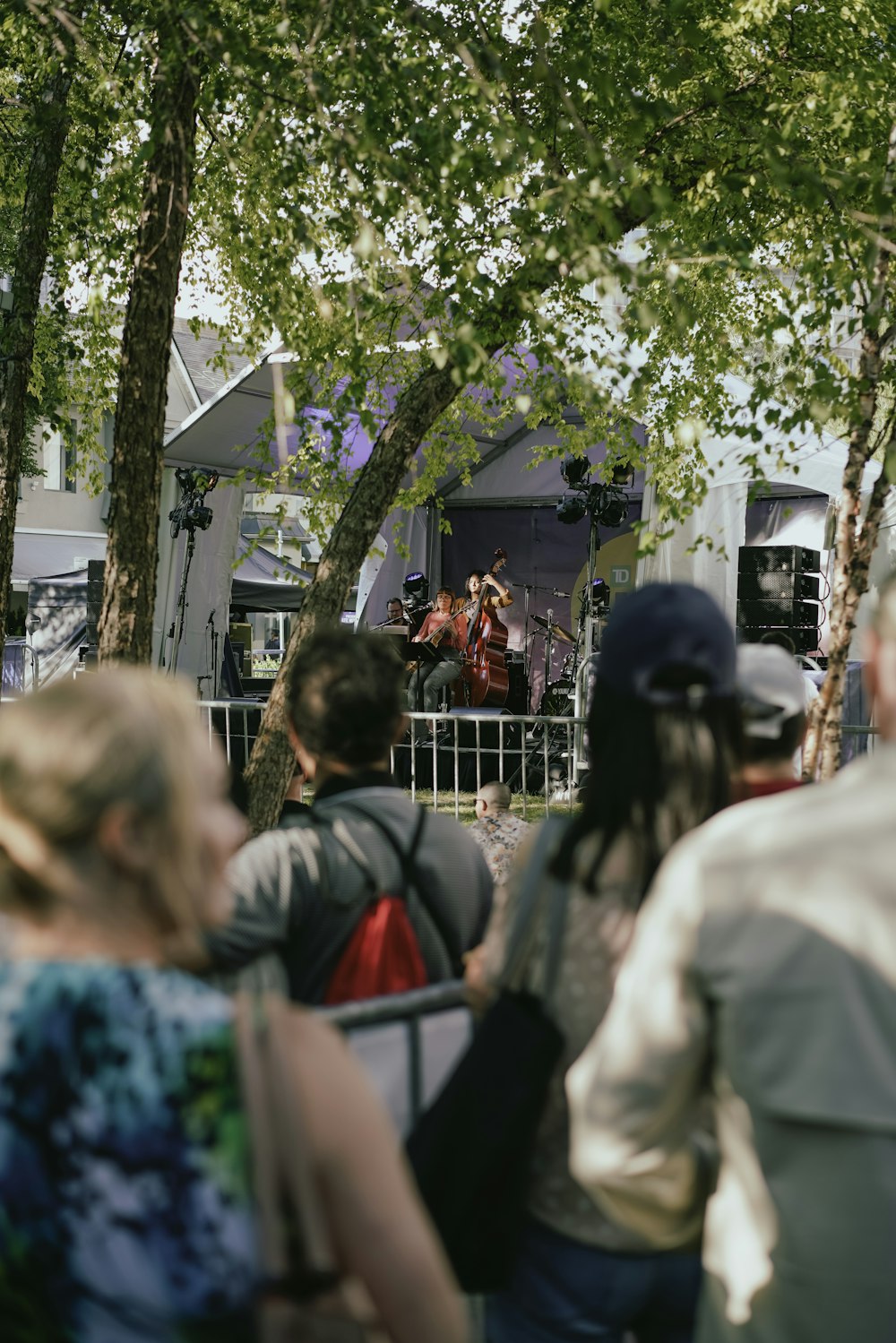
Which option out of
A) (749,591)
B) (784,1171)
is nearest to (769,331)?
(784,1171)

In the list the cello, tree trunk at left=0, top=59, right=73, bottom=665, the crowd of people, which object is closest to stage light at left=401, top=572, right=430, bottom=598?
the cello

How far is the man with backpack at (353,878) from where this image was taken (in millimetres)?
2262

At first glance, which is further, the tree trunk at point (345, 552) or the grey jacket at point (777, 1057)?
the tree trunk at point (345, 552)

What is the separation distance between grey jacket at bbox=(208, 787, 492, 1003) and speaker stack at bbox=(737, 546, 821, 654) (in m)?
10.9

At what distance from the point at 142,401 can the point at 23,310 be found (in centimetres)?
186

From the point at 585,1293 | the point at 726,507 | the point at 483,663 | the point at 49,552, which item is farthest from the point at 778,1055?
the point at 49,552

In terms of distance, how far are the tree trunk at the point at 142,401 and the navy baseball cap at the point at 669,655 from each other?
4349 millimetres

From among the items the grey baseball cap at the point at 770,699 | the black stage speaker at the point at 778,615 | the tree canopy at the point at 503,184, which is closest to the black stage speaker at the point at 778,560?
the black stage speaker at the point at 778,615

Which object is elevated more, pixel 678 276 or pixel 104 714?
pixel 678 276

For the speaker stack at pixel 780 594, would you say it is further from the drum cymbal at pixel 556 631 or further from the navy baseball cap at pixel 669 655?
the navy baseball cap at pixel 669 655

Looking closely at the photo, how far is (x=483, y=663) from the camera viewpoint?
1516cm

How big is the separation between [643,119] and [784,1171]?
12.0 ft

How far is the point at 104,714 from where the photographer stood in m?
1.19

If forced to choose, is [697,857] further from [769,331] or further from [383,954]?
[769,331]
